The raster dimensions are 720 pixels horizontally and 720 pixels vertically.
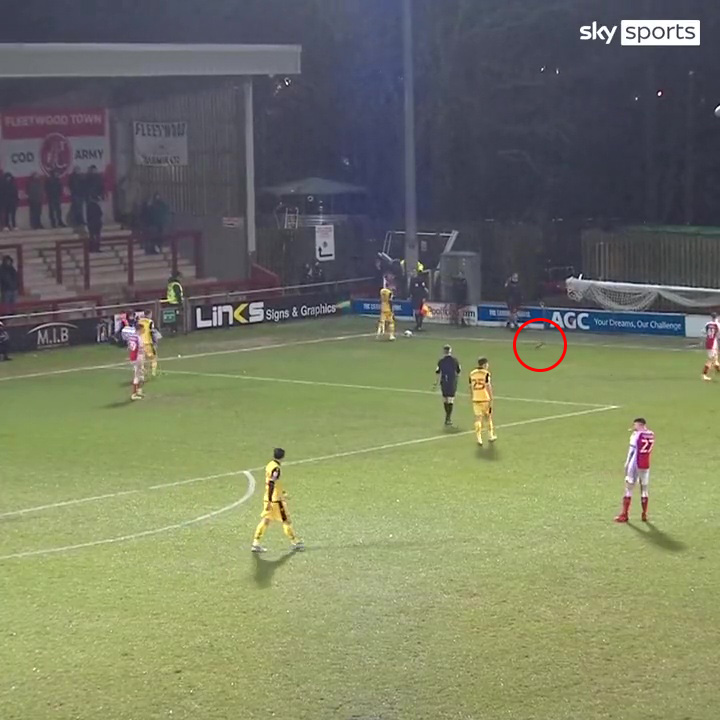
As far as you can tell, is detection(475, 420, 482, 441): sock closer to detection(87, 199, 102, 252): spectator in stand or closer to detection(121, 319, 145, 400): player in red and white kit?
detection(121, 319, 145, 400): player in red and white kit

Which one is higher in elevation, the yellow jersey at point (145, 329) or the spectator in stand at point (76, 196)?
the spectator in stand at point (76, 196)

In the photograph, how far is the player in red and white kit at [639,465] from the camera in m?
24.4

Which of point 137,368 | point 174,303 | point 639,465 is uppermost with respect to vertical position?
point 174,303

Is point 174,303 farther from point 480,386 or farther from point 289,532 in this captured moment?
point 289,532

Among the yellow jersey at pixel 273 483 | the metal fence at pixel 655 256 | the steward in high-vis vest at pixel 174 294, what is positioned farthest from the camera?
the metal fence at pixel 655 256

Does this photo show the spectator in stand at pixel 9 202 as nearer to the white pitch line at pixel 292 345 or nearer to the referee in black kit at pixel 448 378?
the white pitch line at pixel 292 345

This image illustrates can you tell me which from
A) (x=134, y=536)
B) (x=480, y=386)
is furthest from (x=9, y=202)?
(x=134, y=536)

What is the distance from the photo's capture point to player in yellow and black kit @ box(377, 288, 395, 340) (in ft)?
157

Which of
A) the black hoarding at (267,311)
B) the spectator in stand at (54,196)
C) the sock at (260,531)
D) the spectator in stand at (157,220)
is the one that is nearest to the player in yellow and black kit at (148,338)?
the black hoarding at (267,311)

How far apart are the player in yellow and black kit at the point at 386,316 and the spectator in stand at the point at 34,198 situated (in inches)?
577

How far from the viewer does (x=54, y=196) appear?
58344 millimetres

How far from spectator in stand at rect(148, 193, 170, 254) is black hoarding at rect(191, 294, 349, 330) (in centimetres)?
721

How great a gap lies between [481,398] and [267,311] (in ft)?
75.9

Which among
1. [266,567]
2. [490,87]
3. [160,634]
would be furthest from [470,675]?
[490,87]
